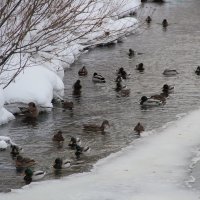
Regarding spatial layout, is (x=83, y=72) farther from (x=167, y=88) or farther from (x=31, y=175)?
(x=31, y=175)

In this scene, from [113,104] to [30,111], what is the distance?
298cm

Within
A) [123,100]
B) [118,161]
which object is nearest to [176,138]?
[118,161]

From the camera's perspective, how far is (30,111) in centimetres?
1747

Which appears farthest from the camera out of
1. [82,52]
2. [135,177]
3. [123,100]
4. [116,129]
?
[82,52]

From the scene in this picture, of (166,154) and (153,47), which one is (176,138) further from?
(153,47)

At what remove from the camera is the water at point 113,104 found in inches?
574

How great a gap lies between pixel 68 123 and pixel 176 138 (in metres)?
3.26

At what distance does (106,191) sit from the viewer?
12.2 m

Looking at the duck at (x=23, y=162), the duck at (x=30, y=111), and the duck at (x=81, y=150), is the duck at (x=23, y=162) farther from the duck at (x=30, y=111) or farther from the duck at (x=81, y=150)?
the duck at (x=30, y=111)

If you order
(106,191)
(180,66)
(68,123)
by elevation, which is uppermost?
(180,66)

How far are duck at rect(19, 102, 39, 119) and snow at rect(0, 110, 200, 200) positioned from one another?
352 centimetres

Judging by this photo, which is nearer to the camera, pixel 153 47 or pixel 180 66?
pixel 180 66

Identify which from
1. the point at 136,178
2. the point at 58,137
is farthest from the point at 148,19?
the point at 136,178

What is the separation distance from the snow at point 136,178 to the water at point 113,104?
381 mm
